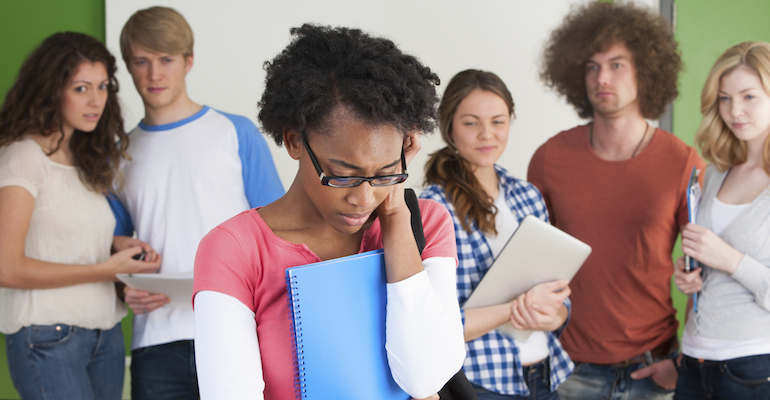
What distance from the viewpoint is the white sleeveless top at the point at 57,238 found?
182cm

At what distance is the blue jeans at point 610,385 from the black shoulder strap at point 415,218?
140 cm

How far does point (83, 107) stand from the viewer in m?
1.97

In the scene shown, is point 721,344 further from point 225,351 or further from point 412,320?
point 225,351

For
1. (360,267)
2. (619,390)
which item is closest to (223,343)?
(360,267)

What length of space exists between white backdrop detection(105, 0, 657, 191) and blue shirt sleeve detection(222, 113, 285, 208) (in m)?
0.96

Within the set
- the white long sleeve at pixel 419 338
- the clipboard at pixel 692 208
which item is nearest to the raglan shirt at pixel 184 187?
the white long sleeve at pixel 419 338

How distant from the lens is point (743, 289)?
177 centimetres

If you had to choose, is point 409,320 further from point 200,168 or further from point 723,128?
point 723,128

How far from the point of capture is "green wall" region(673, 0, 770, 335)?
3291 millimetres

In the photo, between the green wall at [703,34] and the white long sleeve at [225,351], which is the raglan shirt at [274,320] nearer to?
the white long sleeve at [225,351]

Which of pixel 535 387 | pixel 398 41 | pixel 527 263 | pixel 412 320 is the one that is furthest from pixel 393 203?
pixel 398 41

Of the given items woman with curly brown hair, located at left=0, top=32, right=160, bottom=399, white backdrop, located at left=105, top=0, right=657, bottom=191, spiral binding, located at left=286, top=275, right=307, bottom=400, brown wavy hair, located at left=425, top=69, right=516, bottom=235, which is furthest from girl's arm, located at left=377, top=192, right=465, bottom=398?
white backdrop, located at left=105, top=0, right=657, bottom=191

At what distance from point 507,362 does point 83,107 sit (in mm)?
1680

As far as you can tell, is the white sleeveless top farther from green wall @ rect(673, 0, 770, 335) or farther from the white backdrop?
green wall @ rect(673, 0, 770, 335)
